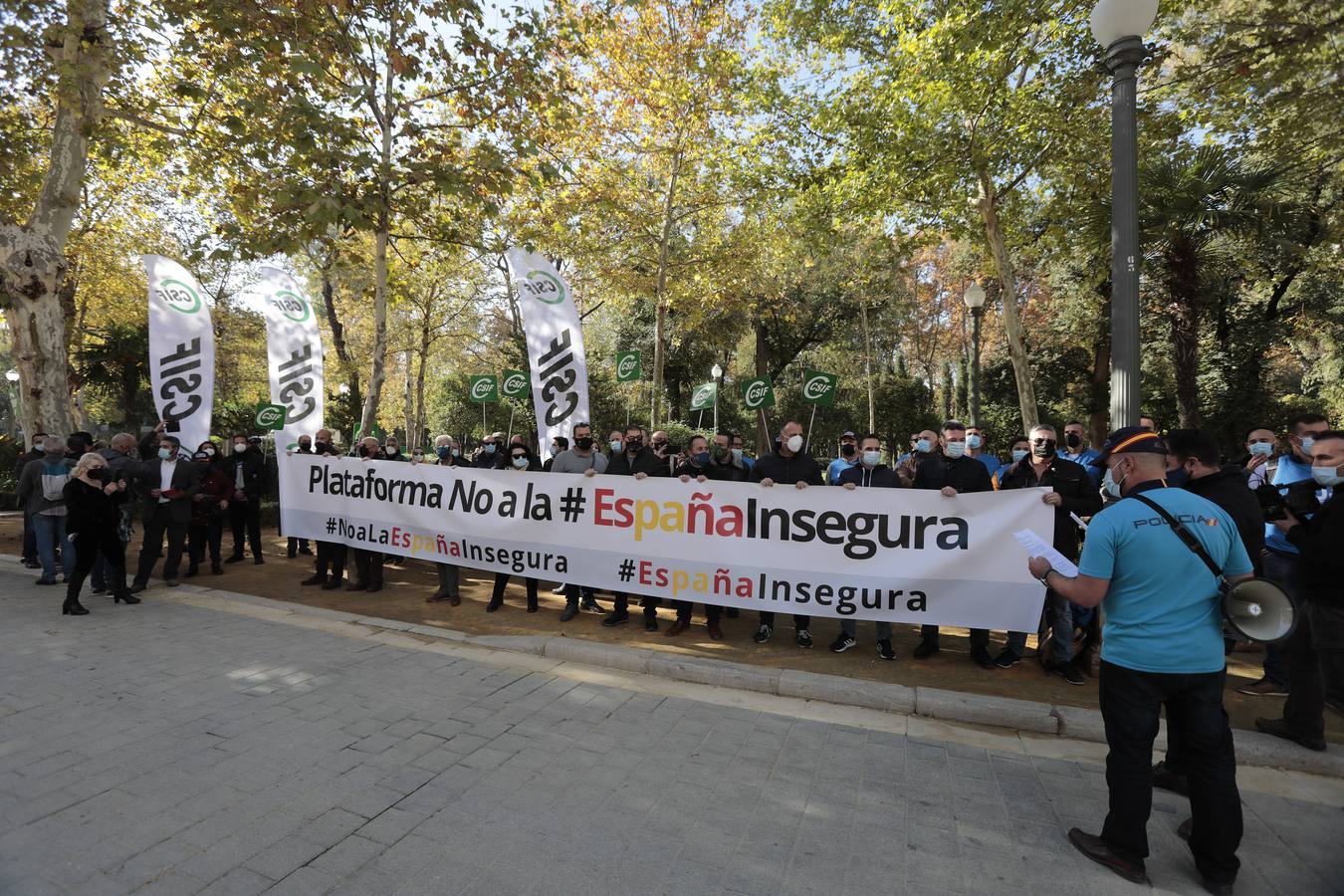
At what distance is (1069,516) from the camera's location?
532cm

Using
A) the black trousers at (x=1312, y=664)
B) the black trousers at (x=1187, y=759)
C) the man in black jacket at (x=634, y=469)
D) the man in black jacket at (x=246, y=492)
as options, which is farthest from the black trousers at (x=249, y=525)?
the black trousers at (x=1312, y=664)

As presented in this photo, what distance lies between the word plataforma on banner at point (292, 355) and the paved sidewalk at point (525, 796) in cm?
692

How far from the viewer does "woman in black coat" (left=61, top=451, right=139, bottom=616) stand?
670 cm

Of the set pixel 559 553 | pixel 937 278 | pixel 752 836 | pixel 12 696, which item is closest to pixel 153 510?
pixel 12 696

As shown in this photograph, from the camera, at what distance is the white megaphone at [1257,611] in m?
2.54

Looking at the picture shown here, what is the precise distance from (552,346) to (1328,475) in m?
8.89

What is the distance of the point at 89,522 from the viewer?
266 inches

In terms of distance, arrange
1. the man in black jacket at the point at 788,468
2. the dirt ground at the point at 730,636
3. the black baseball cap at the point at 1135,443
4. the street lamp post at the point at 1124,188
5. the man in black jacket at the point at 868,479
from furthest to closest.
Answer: the man in black jacket at the point at 788,468 < the man in black jacket at the point at 868,479 < the dirt ground at the point at 730,636 < the street lamp post at the point at 1124,188 < the black baseball cap at the point at 1135,443

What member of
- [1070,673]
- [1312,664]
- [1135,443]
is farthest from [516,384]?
[1312,664]

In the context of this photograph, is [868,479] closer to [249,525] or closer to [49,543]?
[249,525]

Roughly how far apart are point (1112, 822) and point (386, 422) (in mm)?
41500

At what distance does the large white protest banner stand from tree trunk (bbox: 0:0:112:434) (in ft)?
22.2

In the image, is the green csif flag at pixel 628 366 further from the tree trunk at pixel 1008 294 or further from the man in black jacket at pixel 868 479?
the tree trunk at pixel 1008 294

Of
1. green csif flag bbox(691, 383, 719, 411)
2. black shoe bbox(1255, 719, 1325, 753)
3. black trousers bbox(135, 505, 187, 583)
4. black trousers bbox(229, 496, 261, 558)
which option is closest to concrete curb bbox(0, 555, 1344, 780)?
black shoe bbox(1255, 719, 1325, 753)
